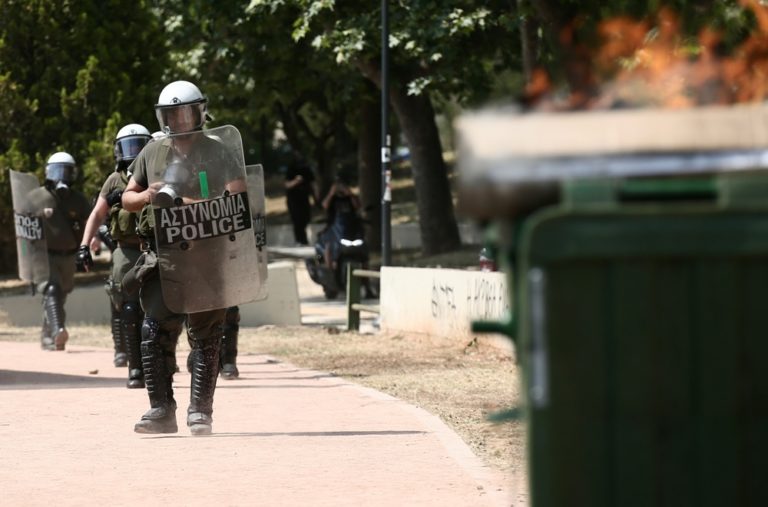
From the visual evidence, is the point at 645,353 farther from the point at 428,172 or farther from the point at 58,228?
the point at 428,172

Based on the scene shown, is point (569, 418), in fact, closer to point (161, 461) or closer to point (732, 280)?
point (732, 280)

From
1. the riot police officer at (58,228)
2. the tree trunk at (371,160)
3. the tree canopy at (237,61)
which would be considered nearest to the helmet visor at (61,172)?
the riot police officer at (58,228)

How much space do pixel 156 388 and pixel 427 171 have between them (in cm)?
1886

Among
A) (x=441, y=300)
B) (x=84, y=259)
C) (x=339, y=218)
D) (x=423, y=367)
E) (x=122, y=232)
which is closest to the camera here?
(x=122, y=232)

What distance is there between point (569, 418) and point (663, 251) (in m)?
0.42

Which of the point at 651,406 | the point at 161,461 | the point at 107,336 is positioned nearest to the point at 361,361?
the point at 107,336

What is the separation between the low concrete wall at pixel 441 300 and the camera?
14383mm

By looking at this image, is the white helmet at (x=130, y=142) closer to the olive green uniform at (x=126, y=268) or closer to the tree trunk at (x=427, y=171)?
the olive green uniform at (x=126, y=268)

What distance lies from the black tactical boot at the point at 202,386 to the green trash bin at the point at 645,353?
5.33 meters

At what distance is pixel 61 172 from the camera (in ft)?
52.3

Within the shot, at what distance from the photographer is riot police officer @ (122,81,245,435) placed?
29.1ft

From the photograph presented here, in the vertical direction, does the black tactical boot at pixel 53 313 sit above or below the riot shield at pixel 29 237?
below

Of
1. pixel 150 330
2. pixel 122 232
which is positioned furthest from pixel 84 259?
pixel 150 330

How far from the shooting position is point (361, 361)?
14352mm
